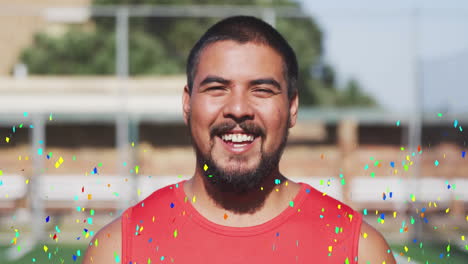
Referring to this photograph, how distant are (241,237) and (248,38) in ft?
1.52

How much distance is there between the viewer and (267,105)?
4.64ft

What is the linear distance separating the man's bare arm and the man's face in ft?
0.94

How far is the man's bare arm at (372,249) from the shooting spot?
1.46m

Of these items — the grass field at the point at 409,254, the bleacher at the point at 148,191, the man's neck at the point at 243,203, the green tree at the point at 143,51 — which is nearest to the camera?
the man's neck at the point at 243,203

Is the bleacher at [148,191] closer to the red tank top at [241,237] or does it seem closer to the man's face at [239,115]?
the red tank top at [241,237]

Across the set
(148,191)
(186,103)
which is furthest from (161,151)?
(186,103)

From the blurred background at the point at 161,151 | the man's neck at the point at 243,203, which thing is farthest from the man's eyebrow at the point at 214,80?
the blurred background at the point at 161,151

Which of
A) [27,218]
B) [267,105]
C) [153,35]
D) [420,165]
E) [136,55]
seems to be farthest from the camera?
[153,35]

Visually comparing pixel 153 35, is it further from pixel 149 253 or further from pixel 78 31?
pixel 149 253

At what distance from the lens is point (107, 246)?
1.49m

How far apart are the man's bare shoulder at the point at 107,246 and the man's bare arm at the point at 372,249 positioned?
565 millimetres

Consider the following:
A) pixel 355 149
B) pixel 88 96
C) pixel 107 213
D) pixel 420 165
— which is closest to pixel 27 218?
pixel 107 213

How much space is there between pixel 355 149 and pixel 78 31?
955 cm

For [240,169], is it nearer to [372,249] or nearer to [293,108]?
[293,108]
